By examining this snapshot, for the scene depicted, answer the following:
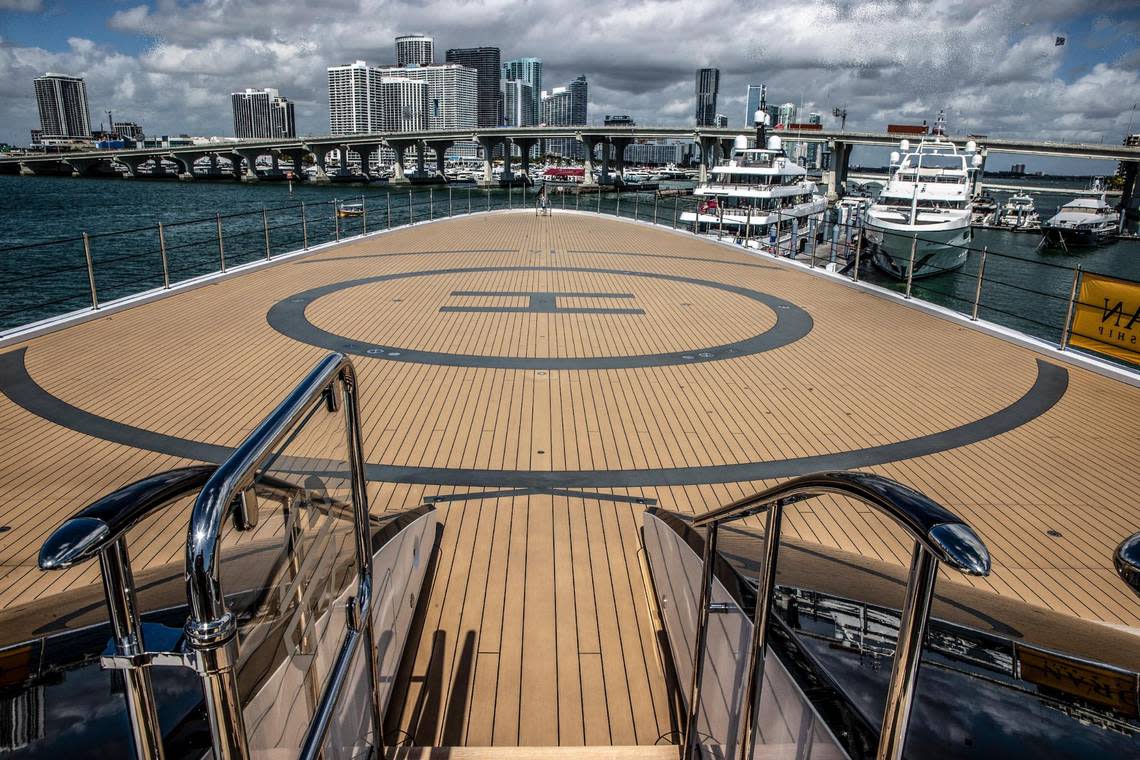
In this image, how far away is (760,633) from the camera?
2.04 metres

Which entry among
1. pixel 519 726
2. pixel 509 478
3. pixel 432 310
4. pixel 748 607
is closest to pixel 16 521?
pixel 509 478

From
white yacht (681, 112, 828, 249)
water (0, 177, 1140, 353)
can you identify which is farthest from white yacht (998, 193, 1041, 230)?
white yacht (681, 112, 828, 249)

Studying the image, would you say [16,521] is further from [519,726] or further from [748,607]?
[748,607]

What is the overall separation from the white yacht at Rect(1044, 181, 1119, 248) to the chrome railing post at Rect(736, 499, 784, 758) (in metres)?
53.1

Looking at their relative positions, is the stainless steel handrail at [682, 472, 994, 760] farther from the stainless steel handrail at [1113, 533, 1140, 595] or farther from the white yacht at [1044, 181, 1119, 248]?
the white yacht at [1044, 181, 1119, 248]

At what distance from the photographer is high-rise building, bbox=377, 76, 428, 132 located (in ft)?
607

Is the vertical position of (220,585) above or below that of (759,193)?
below

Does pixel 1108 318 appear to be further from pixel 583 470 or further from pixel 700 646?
pixel 700 646

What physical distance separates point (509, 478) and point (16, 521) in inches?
119

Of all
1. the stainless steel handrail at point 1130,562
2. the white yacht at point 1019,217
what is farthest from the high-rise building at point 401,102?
the stainless steel handrail at point 1130,562

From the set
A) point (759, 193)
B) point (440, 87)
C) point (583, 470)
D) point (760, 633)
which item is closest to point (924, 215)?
point (759, 193)

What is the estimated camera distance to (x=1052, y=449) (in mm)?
6094

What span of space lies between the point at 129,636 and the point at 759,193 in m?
32.9

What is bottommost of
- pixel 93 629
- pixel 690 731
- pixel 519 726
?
pixel 519 726
